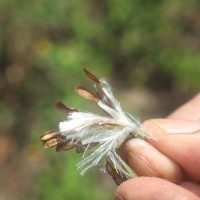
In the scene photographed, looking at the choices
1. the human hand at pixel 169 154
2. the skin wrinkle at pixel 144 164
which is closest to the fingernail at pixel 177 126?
the human hand at pixel 169 154

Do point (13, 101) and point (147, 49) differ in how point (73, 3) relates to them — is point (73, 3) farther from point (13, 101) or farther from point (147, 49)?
point (13, 101)

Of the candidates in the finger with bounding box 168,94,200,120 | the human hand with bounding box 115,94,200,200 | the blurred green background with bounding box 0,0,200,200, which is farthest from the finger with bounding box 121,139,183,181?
the blurred green background with bounding box 0,0,200,200

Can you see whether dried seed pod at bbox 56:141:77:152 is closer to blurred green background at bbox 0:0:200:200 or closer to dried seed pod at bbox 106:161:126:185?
dried seed pod at bbox 106:161:126:185

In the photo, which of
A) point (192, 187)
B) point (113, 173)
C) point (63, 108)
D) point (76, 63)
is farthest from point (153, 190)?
point (76, 63)

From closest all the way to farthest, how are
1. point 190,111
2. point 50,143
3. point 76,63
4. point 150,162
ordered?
1. point 50,143
2. point 150,162
3. point 190,111
4. point 76,63

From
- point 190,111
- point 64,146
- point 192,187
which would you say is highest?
point 64,146

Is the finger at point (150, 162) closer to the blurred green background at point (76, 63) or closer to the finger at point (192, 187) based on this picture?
the finger at point (192, 187)

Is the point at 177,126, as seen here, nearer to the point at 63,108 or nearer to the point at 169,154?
the point at 169,154

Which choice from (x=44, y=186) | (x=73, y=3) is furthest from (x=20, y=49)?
(x=44, y=186)
